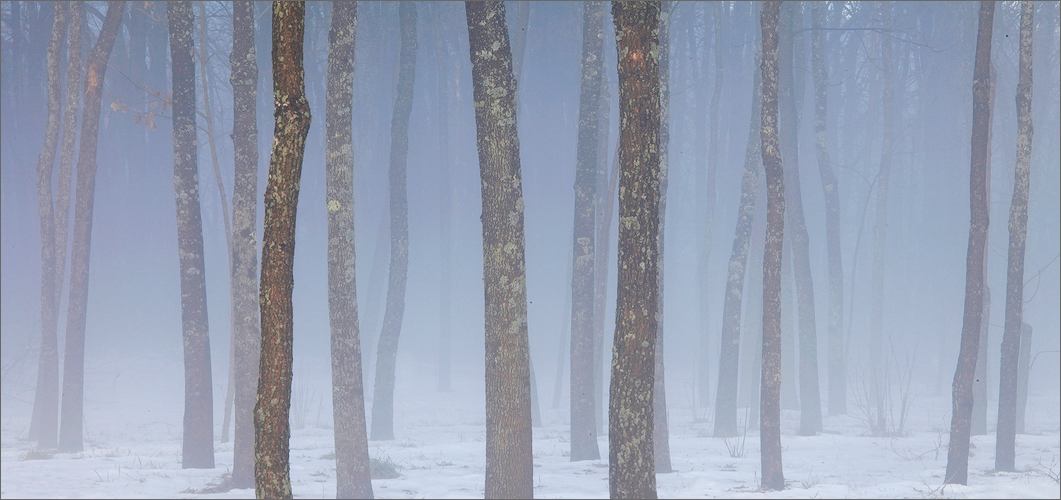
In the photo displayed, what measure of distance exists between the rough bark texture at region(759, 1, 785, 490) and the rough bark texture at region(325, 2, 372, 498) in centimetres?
558

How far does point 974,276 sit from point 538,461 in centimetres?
729

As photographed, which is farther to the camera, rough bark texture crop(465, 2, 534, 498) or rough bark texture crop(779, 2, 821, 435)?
rough bark texture crop(779, 2, 821, 435)

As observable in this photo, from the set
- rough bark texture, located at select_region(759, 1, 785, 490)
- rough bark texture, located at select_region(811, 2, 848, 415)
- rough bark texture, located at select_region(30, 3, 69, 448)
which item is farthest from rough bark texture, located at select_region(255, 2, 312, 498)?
rough bark texture, located at select_region(811, 2, 848, 415)

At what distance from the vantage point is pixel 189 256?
34.0ft

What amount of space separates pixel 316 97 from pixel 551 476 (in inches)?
701

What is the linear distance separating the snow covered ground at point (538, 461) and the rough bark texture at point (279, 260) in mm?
5780

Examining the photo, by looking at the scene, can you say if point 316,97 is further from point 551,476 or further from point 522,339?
point 522,339

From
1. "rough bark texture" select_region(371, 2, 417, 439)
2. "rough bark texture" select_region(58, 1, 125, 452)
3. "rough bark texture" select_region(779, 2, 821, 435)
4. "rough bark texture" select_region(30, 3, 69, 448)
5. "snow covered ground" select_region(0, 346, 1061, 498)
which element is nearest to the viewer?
"snow covered ground" select_region(0, 346, 1061, 498)

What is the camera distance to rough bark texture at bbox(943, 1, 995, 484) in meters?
10.1

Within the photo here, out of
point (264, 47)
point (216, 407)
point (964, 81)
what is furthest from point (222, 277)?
point (964, 81)

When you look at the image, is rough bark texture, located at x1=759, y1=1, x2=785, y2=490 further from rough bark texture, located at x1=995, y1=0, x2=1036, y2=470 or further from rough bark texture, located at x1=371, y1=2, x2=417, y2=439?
rough bark texture, located at x1=371, y1=2, x2=417, y2=439

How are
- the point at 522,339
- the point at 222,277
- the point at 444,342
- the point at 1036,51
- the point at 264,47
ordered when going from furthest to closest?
the point at 222,277, the point at 444,342, the point at 264,47, the point at 1036,51, the point at 522,339

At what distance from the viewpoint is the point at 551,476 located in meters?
10.3

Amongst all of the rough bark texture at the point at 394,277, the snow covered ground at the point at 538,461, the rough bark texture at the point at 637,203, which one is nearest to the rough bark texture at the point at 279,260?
the rough bark texture at the point at 637,203
